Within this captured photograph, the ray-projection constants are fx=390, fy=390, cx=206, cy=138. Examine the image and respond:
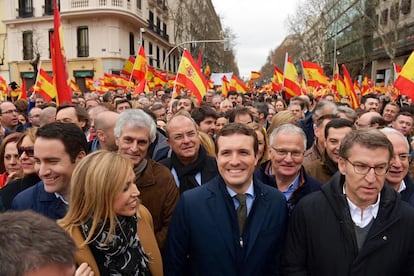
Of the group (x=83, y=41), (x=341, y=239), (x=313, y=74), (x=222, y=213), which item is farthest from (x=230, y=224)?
(x=83, y=41)

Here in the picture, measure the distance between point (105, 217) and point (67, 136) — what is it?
83 cm

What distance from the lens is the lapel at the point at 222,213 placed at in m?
2.42

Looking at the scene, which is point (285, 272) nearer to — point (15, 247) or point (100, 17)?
point (15, 247)

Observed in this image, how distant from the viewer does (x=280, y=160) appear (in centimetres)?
321

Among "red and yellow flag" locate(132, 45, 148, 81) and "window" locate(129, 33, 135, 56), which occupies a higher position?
"window" locate(129, 33, 135, 56)

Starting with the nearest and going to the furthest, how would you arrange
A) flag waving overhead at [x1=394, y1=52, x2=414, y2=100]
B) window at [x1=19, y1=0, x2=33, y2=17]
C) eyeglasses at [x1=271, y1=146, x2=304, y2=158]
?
eyeglasses at [x1=271, y1=146, x2=304, y2=158], flag waving overhead at [x1=394, y1=52, x2=414, y2=100], window at [x1=19, y1=0, x2=33, y2=17]

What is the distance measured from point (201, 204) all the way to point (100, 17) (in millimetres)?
32510

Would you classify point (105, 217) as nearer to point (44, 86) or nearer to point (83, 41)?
point (44, 86)

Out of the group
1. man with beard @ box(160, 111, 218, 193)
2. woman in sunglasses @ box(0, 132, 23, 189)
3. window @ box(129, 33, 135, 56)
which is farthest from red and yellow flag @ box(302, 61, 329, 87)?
window @ box(129, 33, 135, 56)

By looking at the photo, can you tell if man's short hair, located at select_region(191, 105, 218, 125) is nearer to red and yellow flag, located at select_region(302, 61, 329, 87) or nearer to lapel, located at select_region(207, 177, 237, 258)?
lapel, located at select_region(207, 177, 237, 258)

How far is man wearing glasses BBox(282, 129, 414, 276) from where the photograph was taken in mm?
2215

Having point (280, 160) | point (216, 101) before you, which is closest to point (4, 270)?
point (280, 160)

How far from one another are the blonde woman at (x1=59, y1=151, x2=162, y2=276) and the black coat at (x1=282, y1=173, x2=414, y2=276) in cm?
97

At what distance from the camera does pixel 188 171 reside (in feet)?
11.7
